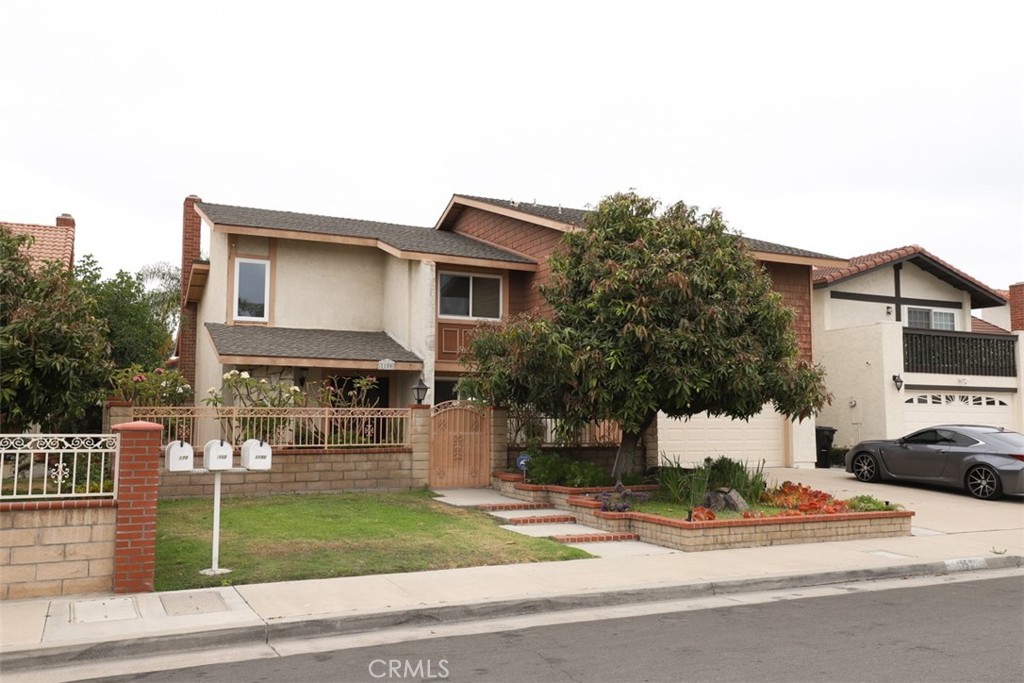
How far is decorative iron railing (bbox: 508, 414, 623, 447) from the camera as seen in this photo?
648 inches

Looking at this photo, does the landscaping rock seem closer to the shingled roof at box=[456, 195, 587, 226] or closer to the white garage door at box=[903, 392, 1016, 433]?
the shingled roof at box=[456, 195, 587, 226]

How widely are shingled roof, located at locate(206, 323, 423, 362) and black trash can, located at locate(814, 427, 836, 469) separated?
10297 millimetres

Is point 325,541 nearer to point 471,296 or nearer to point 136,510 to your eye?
point 136,510

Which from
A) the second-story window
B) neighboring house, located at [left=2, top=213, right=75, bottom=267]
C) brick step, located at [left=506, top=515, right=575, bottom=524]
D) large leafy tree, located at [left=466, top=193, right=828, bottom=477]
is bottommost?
brick step, located at [left=506, top=515, right=575, bottom=524]

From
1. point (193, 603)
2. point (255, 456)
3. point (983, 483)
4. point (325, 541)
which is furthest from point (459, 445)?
point (983, 483)

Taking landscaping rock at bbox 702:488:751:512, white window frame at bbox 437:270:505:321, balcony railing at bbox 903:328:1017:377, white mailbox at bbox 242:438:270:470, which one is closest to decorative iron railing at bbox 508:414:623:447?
landscaping rock at bbox 702:488:751:512

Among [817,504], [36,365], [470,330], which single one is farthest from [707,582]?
[470,330]

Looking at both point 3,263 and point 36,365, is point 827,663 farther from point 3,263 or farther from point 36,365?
point 3,263

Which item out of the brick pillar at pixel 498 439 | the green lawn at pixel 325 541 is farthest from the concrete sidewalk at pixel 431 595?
the brick pillar at pixel 498 439

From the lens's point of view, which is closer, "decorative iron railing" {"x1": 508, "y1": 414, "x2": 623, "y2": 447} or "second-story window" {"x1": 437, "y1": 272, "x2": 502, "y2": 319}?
"decorative iron railing" {"x1": 508, "y1": 414, "x2": 623, "y2": 447}

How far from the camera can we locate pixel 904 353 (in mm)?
22062

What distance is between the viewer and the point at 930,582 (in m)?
9.73

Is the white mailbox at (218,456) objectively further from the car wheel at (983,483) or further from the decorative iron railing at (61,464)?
the car wheel at (983,483)

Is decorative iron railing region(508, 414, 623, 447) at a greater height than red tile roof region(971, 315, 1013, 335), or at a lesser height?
lesser
